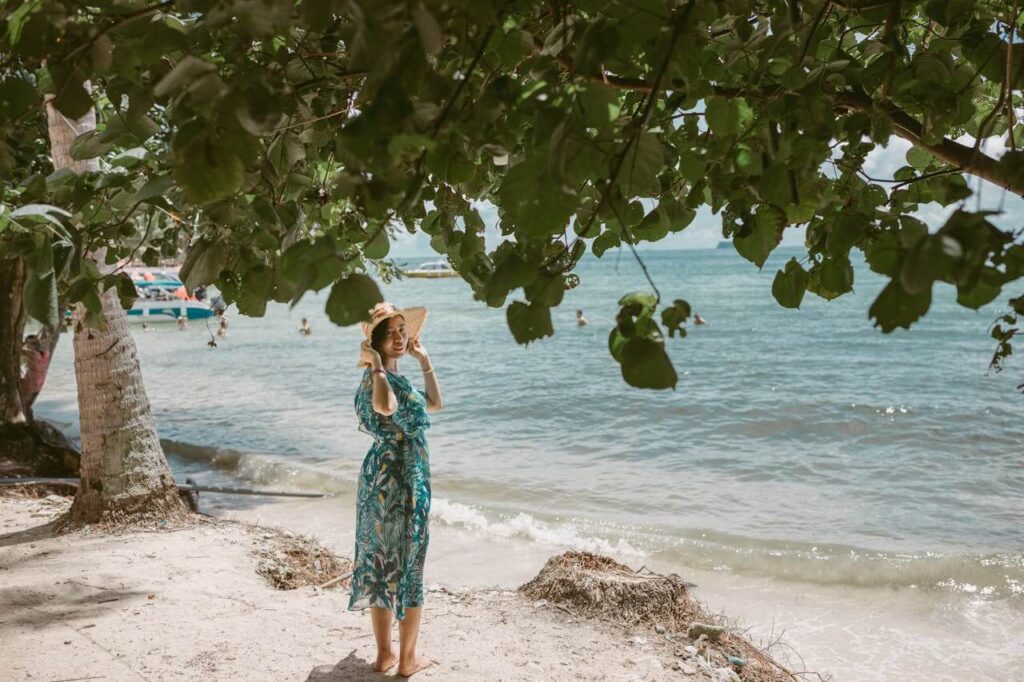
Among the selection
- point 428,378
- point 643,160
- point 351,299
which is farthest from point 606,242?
point 428,378

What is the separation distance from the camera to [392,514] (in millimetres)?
4254

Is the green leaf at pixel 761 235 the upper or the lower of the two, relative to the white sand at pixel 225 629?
upper

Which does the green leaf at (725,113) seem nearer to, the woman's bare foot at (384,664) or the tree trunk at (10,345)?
the woman's bare foot at (384,664)

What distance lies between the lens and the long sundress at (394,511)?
13.8 feet

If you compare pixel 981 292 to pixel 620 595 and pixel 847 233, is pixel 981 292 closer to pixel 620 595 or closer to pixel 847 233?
pixel 847 233

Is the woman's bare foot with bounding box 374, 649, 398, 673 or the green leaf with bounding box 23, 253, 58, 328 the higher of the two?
the green leaf with bounding box 23, 253, 58, 328

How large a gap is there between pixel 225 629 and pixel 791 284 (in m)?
3.99

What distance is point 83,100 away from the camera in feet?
3.80

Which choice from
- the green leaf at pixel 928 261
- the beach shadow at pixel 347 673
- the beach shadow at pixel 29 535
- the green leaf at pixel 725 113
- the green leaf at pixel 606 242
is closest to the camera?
the green leaf at pixel 928 261

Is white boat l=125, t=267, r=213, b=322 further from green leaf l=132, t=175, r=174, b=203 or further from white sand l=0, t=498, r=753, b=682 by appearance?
green leaf l=132, t=175, r=174, b=203

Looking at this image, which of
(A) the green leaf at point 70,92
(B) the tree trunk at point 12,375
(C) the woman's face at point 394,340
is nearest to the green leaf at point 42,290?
(A) the green leaf at point 70,92

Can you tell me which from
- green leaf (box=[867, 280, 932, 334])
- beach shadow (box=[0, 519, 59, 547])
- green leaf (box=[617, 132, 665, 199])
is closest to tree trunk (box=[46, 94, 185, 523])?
beach shadow (box=[0, 519, 59, 547])

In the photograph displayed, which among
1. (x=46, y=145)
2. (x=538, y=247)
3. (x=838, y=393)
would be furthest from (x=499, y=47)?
(x=838, y=393)

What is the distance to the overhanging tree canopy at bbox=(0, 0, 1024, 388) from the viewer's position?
953 millimetres
